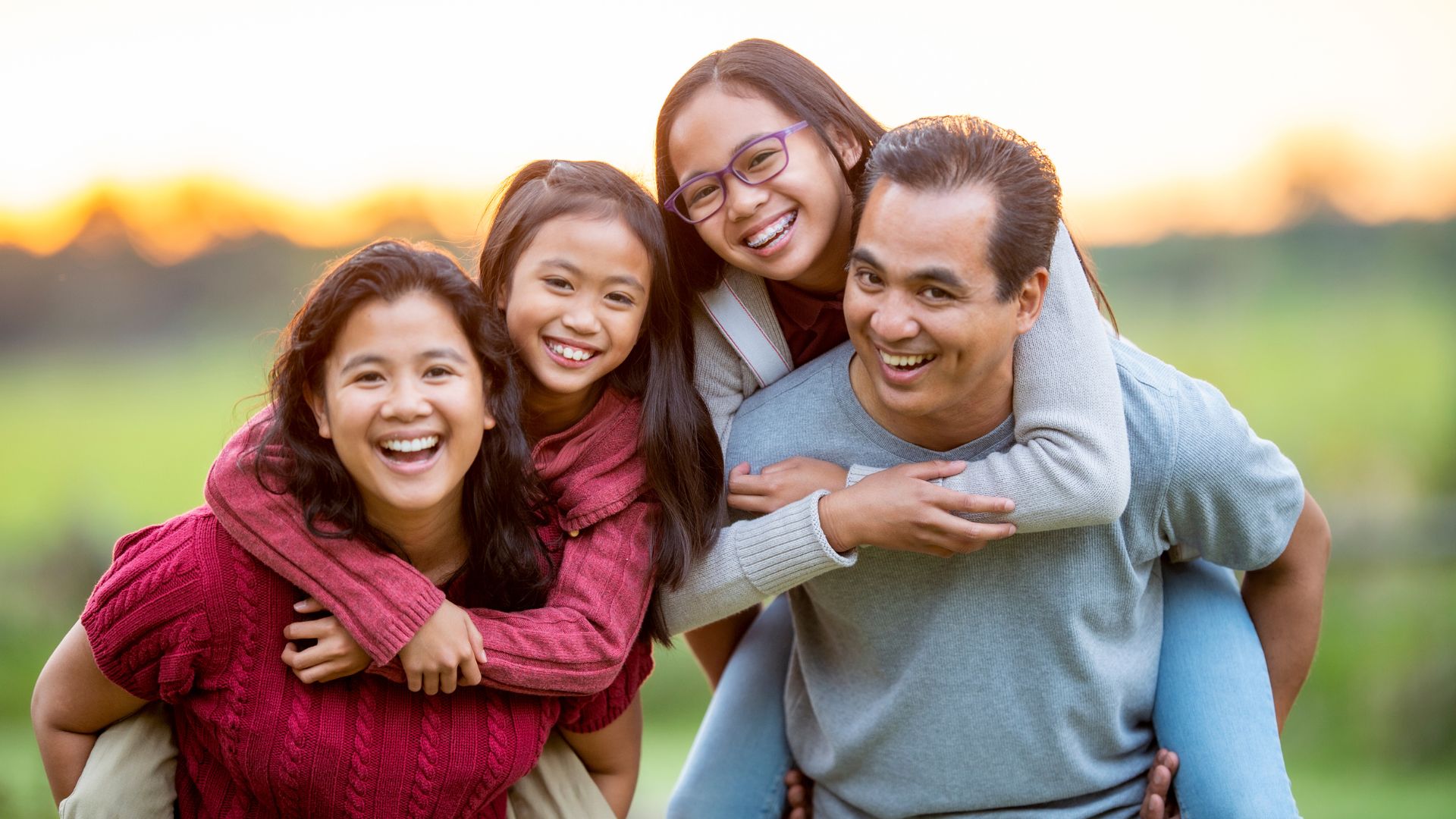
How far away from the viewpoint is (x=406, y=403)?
1.70m

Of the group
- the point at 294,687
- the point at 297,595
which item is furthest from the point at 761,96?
the point at 294,687

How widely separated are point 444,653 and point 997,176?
1.13 meters

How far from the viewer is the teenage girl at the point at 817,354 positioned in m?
1.95

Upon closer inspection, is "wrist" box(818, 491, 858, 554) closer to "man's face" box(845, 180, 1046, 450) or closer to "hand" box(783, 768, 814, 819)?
"man's face" box(845, 180, 1046, 450)

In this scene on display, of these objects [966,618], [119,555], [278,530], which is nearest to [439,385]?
[278,530]

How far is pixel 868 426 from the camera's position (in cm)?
218

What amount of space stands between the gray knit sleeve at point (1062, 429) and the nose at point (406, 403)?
0.85 meters

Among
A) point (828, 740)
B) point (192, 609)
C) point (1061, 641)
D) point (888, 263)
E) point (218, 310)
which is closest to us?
point (192, 609)

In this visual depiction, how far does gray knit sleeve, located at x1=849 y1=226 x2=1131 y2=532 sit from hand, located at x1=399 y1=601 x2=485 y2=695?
2.62 ft

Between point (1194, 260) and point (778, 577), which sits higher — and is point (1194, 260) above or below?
below

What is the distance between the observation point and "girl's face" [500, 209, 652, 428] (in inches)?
78.0

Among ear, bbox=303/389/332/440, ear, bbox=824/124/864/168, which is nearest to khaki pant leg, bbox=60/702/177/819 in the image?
ear, bbox=303/389/332/440

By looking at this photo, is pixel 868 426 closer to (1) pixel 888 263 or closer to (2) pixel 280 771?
(1) pixel 888 263

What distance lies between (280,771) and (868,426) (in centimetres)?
111
